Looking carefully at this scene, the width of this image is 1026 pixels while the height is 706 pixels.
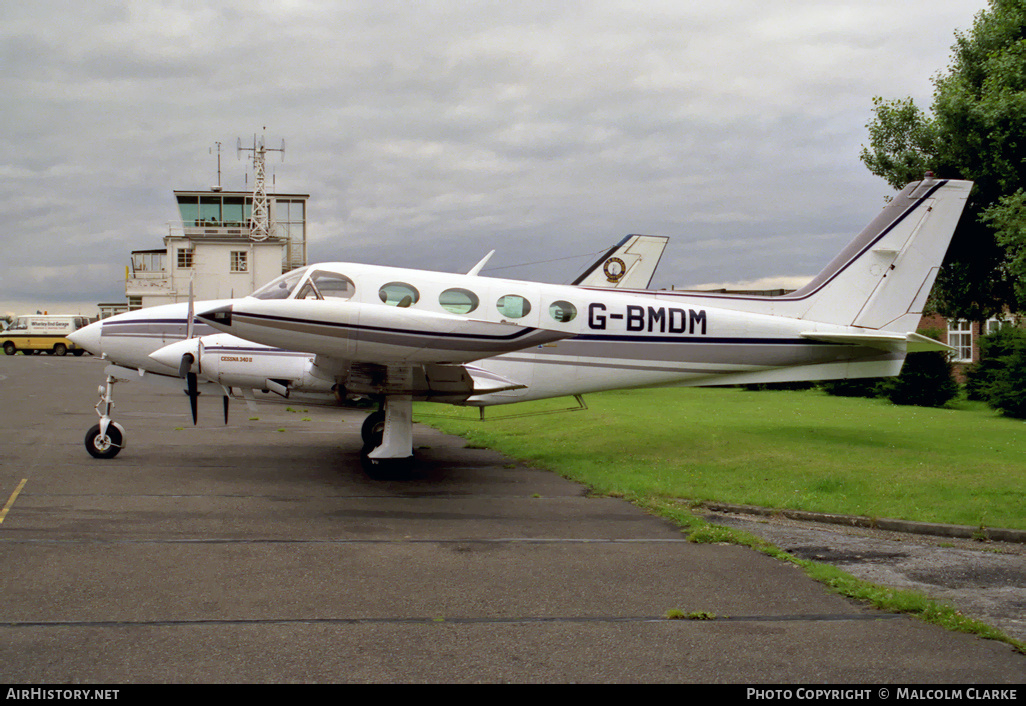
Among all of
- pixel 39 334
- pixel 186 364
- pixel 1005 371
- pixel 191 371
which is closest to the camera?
pixel 186 364

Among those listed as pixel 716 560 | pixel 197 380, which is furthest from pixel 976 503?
pixel 197 380

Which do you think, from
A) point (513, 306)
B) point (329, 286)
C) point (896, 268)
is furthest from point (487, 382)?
point (896, 268)

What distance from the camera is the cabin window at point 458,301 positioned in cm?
1159

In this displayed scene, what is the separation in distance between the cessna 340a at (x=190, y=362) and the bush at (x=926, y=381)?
589 inches

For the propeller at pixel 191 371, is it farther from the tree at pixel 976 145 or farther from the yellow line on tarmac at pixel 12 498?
the tree at pixel 976 145

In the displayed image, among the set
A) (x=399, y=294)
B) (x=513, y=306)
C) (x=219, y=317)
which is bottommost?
(x=219, y=317)

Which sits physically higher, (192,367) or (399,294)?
(399,294)

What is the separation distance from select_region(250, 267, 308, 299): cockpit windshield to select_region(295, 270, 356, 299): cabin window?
0.22 meters

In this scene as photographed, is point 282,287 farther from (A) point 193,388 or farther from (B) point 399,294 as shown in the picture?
(A) point 193,388

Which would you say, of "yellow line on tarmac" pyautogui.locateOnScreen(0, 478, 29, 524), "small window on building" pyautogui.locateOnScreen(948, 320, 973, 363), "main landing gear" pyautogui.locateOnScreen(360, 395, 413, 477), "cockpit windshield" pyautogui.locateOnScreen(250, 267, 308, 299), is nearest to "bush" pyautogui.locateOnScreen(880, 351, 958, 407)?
"small window on building" pyautogui.locateOnScreen(948, 320, 973, 363)

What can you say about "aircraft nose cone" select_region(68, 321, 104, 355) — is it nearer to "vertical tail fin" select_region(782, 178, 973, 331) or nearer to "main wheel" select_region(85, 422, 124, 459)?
"main wheel" select_region(85, 422, 124, 459)

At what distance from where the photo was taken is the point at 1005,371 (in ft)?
66.7

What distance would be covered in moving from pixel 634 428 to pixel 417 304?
235 inches

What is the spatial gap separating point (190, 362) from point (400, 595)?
742 cm
